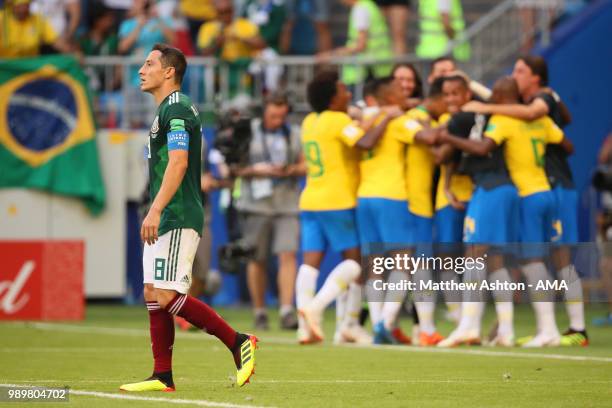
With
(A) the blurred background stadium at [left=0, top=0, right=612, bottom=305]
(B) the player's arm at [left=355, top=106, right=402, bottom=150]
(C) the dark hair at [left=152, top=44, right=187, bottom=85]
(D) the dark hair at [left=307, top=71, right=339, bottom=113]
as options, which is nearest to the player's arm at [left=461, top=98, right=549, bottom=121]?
(B) the player's arm at [left=355, top=106, right=402, bottom=150]

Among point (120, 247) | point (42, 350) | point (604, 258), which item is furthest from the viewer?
point (120, 247)

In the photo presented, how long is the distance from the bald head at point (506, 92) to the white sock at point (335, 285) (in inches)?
75.6

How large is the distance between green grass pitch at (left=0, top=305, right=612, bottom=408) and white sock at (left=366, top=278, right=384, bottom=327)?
424 millimetres

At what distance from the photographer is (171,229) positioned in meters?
8.79

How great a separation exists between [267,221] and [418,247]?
3.89 metres

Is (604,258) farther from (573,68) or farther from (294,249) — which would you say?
(573,68)

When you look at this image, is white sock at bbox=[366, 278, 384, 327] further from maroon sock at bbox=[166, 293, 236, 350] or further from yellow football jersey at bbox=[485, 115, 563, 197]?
maroon sock at bbox=[166, 293, 236, 350]

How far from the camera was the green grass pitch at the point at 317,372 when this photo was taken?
8.35 metres

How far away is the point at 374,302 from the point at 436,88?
83.4 inches

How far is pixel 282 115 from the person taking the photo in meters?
16.1

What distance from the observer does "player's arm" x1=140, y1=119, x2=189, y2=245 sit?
8.52 metres

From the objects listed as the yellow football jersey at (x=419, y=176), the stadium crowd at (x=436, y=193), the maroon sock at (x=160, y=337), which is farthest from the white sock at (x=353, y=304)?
the maroon sock at (x=160, y=337)

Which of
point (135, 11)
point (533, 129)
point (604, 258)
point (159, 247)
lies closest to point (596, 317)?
point (604, 258)

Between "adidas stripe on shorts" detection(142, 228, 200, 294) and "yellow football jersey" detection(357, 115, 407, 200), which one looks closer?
"adidas stripe on shorts" detection(142, 228, 200, 294)
